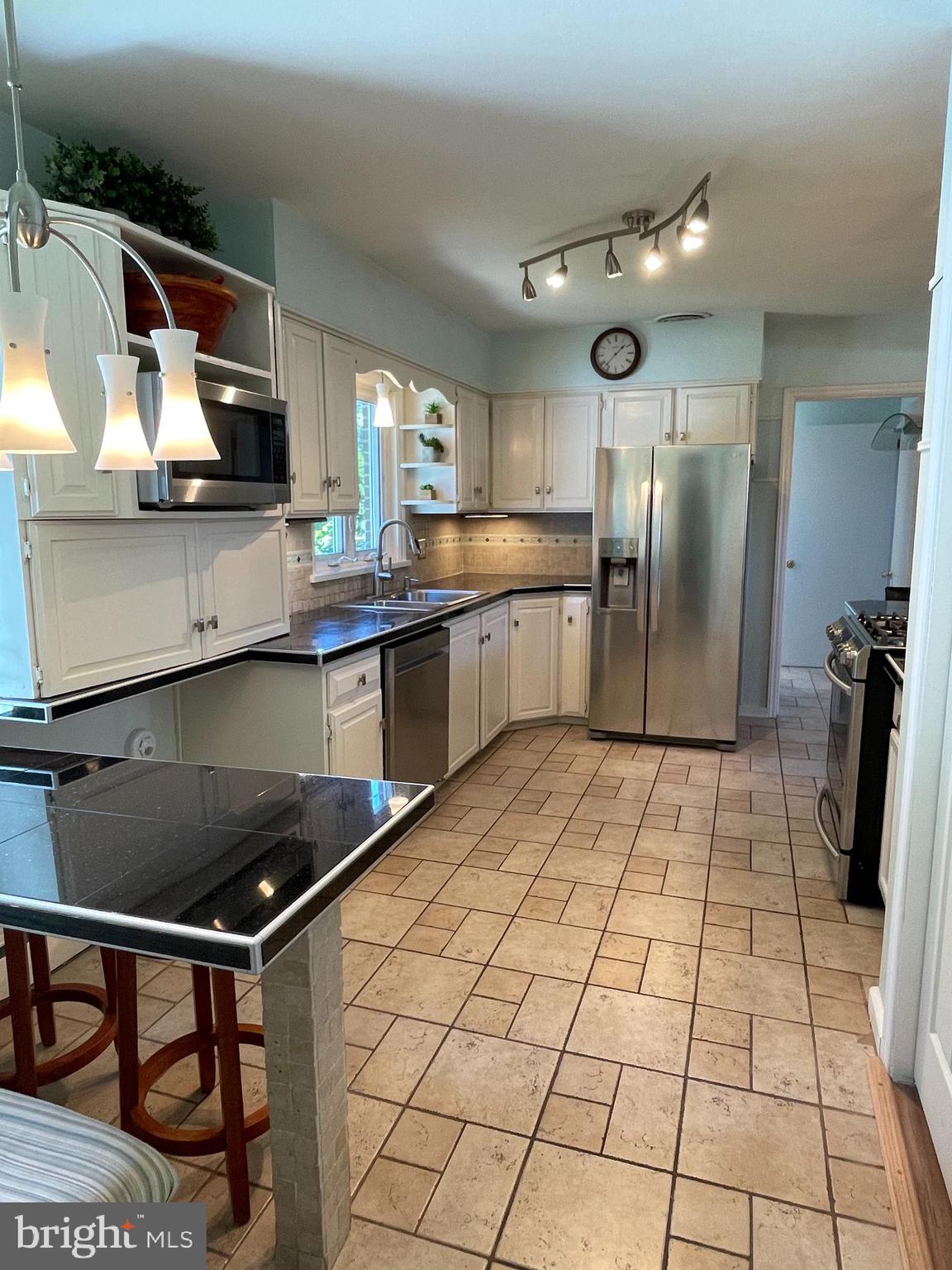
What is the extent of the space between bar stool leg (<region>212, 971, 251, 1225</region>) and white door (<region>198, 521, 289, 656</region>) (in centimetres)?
132

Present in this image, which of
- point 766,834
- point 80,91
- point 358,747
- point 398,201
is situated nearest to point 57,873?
point 358,747

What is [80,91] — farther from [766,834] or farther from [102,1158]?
[766,834]

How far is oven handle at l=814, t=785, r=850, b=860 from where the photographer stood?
2988mm

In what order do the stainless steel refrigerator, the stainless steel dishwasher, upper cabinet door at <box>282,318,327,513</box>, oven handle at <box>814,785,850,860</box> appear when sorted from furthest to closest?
the stainless steel refrigerator < the stainless steel dishwasher < upper cabinet door at <box>282,318,327,513</box> < oven handle at <box>814,785,850,860</box>

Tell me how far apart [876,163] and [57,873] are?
3133mm

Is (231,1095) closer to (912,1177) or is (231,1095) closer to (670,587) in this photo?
(912,1177)

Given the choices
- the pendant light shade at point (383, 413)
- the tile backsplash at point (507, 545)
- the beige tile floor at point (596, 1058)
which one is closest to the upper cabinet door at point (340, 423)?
the pendant light shade at point (383, 413)

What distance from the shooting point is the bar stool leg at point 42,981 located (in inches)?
78.1

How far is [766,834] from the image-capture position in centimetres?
348

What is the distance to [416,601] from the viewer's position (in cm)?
428

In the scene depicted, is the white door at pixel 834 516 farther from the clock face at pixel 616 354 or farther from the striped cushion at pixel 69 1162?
the striped cushion at pixel 69 1162

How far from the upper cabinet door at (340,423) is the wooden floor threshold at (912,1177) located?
275 cm

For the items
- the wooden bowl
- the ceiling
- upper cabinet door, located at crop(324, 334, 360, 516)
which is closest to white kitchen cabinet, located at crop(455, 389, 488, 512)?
upper cabinet door, located at crop(324, 334, 360, 516)

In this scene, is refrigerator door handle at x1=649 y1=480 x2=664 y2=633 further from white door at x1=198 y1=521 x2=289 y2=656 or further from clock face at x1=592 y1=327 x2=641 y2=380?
white door at x1=198 y1=521 x2=289 y2=656
